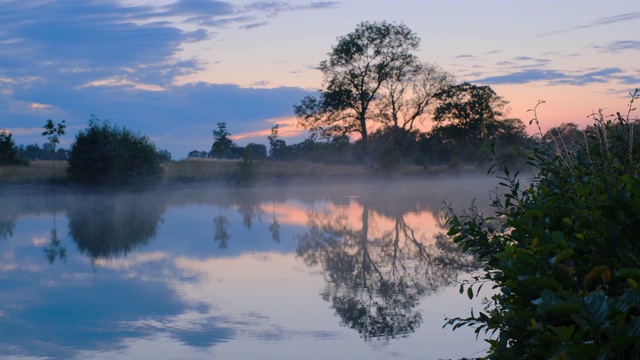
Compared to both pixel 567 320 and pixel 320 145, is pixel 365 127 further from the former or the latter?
pixel 567 320

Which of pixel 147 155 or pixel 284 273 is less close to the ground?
pixel 147 155

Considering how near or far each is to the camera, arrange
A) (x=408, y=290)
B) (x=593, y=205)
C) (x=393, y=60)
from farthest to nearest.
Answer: (x=393, y=60) < (x=408, y=290) < (x=593, y=205)

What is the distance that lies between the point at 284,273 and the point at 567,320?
30.2 ft

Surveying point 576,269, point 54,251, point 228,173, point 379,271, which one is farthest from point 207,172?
point 576,269

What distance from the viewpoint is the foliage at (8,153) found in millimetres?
47041

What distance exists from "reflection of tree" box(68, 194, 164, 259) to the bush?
2.67 meters

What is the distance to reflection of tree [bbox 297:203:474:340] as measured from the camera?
7.76 m

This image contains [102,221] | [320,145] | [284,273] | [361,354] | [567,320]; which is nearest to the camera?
[567,320]

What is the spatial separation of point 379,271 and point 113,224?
39.0 ft

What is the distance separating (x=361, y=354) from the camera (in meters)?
6.40

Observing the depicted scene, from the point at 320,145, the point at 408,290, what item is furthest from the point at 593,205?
the point at 320,145

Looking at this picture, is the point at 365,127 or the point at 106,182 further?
the point at 365,127

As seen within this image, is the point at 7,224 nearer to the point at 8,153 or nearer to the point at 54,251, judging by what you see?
the point at 54,251

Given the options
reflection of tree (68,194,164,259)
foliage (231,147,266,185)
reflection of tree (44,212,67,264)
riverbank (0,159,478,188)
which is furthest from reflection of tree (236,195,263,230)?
riverbank (0,159,478,188)
